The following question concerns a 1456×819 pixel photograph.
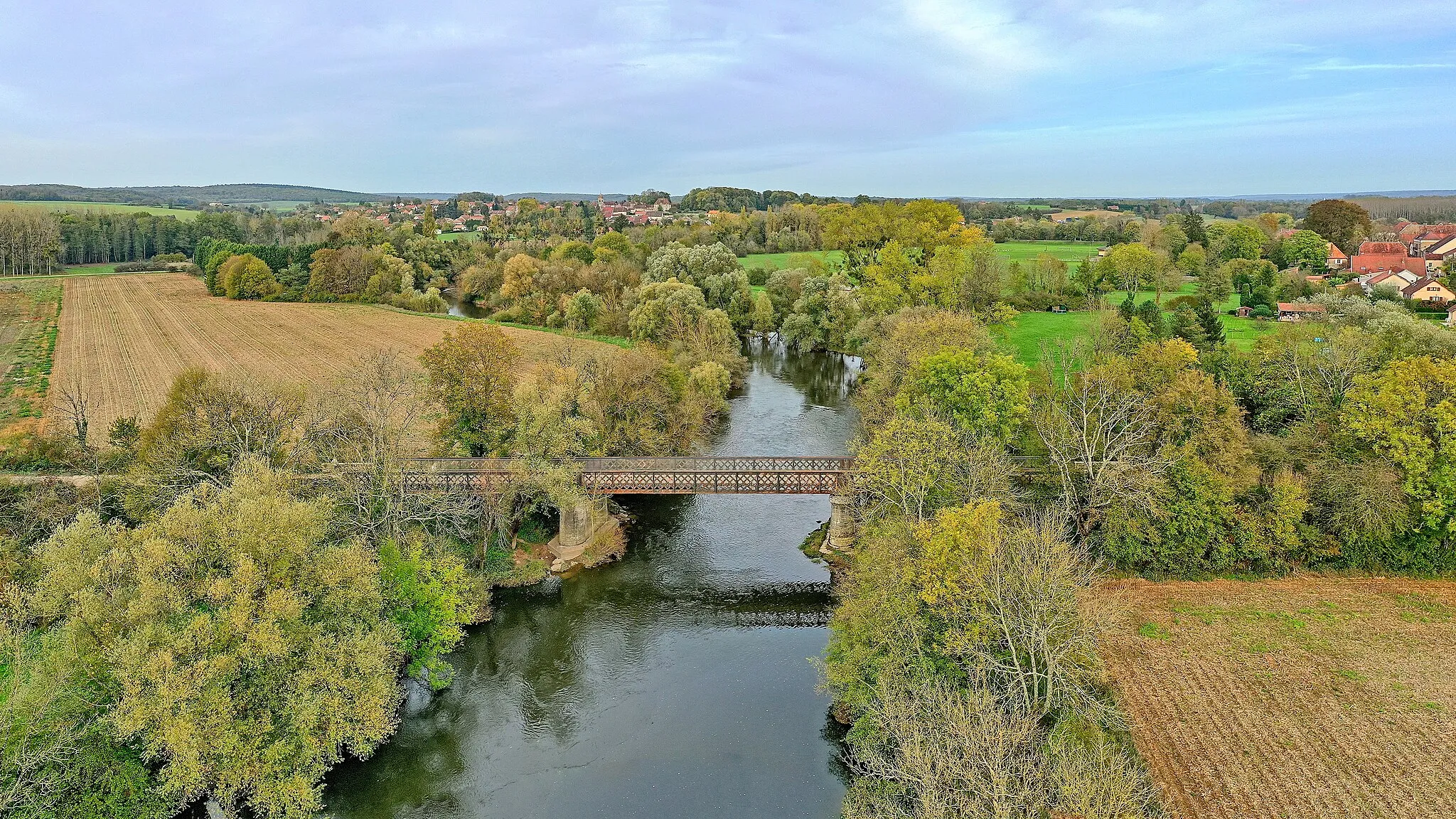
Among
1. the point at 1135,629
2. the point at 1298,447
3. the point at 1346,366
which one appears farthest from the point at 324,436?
the point at 1346,366

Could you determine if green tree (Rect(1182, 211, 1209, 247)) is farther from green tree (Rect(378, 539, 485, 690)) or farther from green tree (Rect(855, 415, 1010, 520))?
green tree (Rect(378, 539, 485, 690))

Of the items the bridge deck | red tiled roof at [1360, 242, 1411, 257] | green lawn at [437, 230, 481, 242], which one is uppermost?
green lawn at [437, 230, 481, 242]

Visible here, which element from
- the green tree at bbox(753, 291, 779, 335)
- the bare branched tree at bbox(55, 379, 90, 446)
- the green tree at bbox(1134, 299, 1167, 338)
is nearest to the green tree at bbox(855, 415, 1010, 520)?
the green tree at bbox(1134, 299, 1167, 338)

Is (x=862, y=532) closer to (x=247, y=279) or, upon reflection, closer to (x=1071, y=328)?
(x=1071, y=328)

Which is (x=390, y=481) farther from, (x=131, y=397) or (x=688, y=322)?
(x=688, y=322)

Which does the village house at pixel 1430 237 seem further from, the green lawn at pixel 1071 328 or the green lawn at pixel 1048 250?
the green lawn at pixel 1071 328

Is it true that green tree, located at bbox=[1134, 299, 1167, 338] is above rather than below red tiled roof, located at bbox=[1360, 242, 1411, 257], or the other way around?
→ below

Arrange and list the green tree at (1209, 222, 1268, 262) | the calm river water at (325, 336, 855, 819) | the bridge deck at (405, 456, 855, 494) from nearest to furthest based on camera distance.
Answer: the calm river water at (325, 336, 855, 819)
the bridge deck at (405, 456, 855, 494)
the green tree at (1209, 222, 1268, 262)

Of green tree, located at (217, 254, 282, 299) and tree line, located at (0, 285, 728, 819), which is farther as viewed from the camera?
green tree, located at (217, 254, 282, 299)
